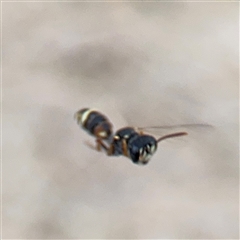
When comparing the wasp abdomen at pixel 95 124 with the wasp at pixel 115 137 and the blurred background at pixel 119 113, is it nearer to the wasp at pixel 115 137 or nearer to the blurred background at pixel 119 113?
the wasp at pixel 115 137

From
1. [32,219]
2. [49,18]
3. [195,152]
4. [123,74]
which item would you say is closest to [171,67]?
[123,74]

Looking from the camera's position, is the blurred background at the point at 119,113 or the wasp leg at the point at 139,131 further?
the blurred background at the point at 119,113

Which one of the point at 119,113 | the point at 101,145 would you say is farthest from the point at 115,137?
the point at 119,113

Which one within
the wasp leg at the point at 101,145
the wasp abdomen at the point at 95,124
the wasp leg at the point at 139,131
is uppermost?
the wasp abdomen at the point at 95,124

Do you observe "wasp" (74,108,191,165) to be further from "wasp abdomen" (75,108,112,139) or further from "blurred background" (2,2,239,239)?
"blurred background" (2,2,239,239)

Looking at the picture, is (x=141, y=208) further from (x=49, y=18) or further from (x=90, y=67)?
(x=49, y=18)

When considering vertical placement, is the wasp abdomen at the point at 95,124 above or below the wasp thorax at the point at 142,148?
above

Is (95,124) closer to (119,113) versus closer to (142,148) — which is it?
(142,148)

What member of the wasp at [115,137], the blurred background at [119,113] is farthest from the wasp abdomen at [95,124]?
the blurred background at [119,113]
